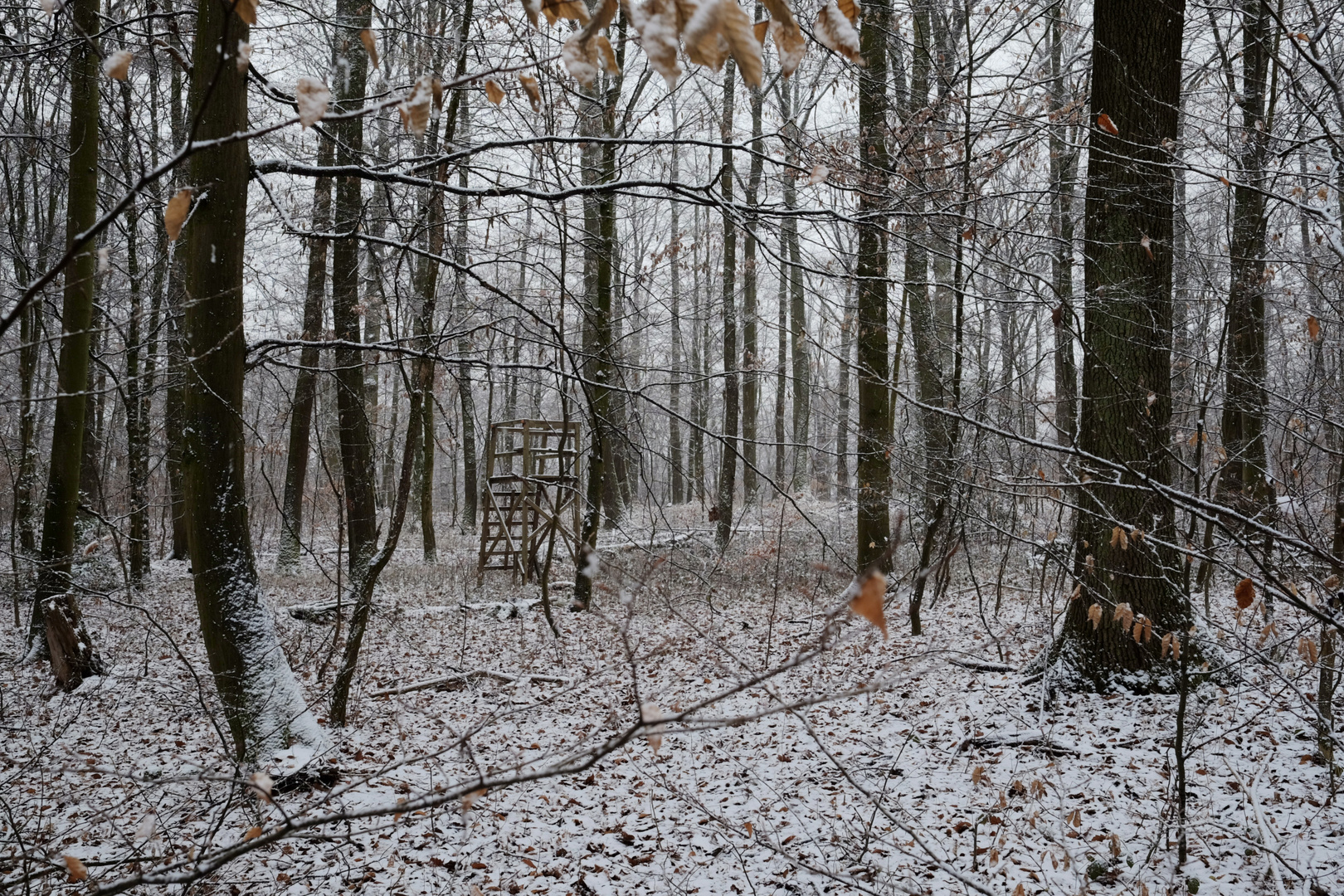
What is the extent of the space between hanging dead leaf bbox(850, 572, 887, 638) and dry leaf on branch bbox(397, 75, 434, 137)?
4.40ft

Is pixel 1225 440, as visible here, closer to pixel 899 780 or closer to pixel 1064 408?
pixel 1064 408

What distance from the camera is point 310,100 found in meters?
1.58

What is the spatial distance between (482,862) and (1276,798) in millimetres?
4239

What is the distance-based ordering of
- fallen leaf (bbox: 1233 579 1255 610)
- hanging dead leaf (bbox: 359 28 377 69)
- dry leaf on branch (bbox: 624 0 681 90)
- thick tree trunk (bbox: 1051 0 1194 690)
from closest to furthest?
dry leaf on branch (bbox: 624 0 681 90) < hanging dead leaf (bbox: 359 28 377 69) < fallen leaf (bbox: 1233 579 1255 610) < thick tree trunk (bbox: 1051 0 1194 690)

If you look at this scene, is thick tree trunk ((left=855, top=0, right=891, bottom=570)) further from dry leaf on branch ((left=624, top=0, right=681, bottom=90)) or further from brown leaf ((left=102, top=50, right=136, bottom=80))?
brown leaf ((left=102, top=50, right=136, bottom=80))

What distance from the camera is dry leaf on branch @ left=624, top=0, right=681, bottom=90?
56.3 inches

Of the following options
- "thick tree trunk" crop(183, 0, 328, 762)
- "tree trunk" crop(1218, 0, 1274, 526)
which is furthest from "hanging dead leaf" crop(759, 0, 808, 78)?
"thick tree trunk" crop(183, 0, 328, 762)

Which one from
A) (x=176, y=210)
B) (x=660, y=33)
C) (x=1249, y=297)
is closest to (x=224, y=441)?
(x=176, y=210)

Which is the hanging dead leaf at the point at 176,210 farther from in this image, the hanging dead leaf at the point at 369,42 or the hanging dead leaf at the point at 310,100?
the hanging dead leaf at the point at 369,42

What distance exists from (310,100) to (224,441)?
131 inches

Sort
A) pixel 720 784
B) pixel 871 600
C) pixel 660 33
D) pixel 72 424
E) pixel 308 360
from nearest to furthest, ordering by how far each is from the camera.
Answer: pixel 871 600 < pixel 660 33 < pixel 720 784 < pixel 72 424 < pixel 308 360

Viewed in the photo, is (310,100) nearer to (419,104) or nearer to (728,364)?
(419,104)

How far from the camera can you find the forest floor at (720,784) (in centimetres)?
368

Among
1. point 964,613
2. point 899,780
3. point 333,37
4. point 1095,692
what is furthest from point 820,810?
point 333,37
